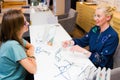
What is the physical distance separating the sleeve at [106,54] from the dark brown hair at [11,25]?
71cm

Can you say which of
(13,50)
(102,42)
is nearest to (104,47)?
(102,42)

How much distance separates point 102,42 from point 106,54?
5.3 inches

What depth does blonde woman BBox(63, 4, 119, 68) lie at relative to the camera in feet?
5.75

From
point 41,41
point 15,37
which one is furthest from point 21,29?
point 41,41

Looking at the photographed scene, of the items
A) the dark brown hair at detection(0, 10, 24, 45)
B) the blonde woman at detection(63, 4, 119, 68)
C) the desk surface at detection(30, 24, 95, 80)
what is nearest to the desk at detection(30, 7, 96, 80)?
the desk surface at detection(30, 24, 95, 80)

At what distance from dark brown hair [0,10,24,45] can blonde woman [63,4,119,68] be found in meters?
0.60

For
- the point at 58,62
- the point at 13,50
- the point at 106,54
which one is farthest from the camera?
the point at 106,54

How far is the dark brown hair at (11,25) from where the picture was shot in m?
1.43

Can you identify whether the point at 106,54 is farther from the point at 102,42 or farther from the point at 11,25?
the point at 11,25

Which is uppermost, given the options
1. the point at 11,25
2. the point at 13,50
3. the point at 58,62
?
the point at 11,25

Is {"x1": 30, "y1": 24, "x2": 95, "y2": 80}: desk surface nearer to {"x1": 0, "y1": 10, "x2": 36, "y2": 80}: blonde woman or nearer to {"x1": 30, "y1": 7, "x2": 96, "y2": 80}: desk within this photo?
{"x1": 30, "y1": 7, "x2": 96, "y2": 80}: desk

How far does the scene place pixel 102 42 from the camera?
5.99 feet

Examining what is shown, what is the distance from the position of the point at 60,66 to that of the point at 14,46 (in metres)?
0.39

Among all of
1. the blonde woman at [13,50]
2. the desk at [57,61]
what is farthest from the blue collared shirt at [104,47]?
the blonde woman at [13,50]
